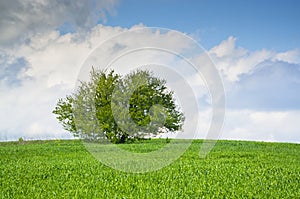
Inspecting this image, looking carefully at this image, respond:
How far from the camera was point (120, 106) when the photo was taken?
119 feet

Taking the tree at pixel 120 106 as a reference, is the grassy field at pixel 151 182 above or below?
below

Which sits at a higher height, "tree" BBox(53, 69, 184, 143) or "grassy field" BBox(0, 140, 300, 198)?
"tree" BBox(53, 69, 184, 143)

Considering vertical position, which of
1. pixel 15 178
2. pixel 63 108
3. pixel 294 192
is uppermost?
A: pixel 63 108

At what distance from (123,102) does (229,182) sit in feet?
78.1

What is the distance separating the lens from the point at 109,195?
461 inches

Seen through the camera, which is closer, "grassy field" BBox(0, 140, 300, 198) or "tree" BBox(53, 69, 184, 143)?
"grassy field" BBox(0, 140, 300, 198)

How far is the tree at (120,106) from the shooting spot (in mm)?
37375

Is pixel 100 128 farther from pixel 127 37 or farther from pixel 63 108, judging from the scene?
pixel 127 37

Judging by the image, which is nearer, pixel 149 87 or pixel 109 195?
pixel 109 195

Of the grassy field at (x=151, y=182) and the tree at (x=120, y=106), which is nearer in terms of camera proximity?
the grassy field at (x=151, y=182)

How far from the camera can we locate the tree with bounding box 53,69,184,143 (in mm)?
37375

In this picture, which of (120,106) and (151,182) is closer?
(151,182)

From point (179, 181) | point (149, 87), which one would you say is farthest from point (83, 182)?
point (149, 87)

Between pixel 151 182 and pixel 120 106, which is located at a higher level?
pixel 120 106
